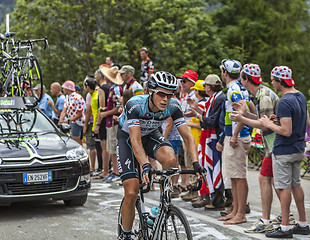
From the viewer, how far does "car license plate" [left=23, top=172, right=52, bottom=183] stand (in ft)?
23.7

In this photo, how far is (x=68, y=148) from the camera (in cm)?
787

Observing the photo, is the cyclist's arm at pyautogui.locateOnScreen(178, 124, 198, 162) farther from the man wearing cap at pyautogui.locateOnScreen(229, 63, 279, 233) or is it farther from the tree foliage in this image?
the tree foliage

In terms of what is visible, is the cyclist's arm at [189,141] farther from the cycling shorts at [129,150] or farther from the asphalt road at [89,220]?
the asphalt road at [89,220]

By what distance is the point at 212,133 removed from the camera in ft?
26.4

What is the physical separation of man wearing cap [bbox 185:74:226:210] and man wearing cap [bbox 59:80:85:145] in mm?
4816

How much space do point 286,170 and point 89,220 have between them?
2.85m

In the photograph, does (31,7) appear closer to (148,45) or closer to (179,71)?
(148,45)

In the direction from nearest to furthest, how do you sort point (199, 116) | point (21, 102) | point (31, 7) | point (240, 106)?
point (240, 106)
point (199, 116)
point (21, 102)
point (31, 7)

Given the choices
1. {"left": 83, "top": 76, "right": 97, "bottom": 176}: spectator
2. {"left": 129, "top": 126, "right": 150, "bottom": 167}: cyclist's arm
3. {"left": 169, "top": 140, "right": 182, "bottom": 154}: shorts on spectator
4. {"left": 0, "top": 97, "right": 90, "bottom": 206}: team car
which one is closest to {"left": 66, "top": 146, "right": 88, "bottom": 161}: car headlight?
{"left": 0, "top": 97, "right": 90, "bottom": 206}: team car

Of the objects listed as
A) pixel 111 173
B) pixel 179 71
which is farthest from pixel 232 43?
pixel 111 173

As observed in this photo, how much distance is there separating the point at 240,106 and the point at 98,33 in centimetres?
1912

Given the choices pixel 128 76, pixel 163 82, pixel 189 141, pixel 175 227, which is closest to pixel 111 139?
pixel 128 76

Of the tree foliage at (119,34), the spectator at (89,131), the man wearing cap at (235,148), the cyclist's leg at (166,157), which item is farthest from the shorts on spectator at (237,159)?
the tree foliage at (119,34)

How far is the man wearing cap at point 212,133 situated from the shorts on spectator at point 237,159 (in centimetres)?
66
